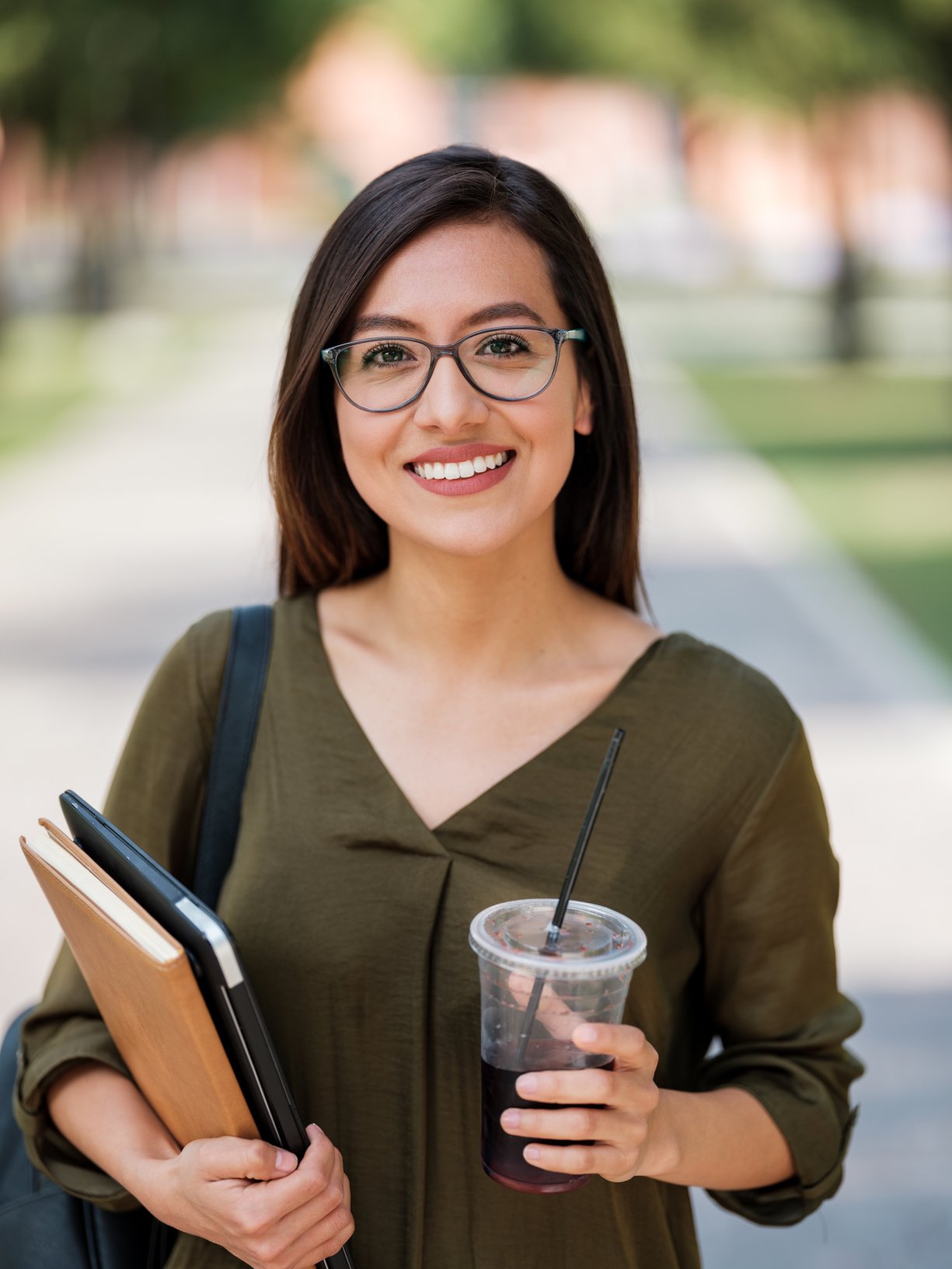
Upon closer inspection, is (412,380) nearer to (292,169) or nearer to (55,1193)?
(55,1193)

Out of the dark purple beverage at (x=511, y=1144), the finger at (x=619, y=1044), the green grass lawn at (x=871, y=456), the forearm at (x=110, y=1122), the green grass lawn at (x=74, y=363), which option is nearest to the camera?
the finger at (x=619, y=1044)

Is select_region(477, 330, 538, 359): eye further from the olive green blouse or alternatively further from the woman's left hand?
the woman's left hand

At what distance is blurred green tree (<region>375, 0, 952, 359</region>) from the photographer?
61.8 ft

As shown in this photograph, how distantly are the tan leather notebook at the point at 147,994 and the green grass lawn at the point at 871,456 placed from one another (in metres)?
7.03

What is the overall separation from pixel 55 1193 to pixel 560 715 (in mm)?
893

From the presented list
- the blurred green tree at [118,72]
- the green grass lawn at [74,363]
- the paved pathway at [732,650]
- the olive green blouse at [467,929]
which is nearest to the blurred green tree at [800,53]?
the paved pathway at [732,650]

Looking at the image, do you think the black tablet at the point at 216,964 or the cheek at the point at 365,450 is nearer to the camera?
the black tablet at the point at 216,964

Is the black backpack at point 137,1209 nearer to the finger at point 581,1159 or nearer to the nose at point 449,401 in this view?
the nose at point 449,401

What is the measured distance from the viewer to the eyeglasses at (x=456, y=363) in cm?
212

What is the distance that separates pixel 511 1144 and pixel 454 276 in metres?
1.06

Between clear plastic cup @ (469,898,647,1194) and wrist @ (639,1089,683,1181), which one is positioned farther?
wrist @ (639,1089,683,1181)

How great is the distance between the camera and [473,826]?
212cm

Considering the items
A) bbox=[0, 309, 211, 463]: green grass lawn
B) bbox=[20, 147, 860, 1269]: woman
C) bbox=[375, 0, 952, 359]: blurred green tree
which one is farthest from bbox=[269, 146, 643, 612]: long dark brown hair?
bbox=[375, 0, 952, 359]: blurred green tree

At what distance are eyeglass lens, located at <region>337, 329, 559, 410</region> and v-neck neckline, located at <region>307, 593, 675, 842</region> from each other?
38cm
